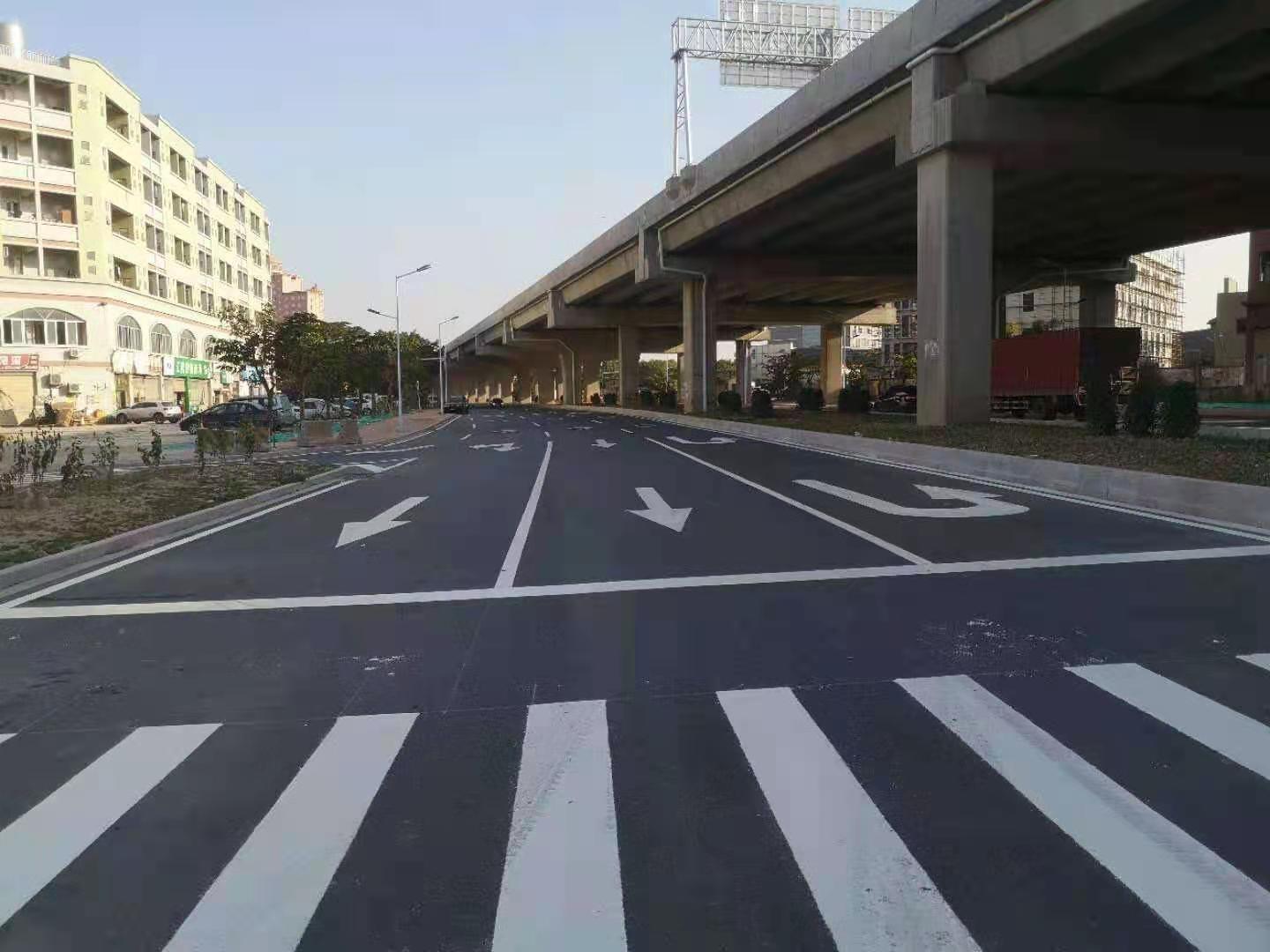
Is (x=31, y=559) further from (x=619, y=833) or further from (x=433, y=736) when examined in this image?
(x=619, y=833)

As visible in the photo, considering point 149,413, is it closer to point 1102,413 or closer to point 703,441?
point 703,441

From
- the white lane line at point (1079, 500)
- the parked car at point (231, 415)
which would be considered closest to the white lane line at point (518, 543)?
the white lane line at point (1079, 500)

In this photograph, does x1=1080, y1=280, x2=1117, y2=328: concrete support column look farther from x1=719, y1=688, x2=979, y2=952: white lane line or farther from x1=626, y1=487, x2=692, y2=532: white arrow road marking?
x1=719, y1=688, x2=979, y2=952: white lane line

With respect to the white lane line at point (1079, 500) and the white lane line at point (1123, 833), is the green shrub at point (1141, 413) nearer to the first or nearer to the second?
the white lane line at point (1079, 500)

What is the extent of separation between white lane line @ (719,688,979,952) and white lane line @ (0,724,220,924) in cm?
271

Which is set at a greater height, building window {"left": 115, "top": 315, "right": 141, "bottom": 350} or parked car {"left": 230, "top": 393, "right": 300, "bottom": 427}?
building window {"left": 115, "top": 315, "right": 141, "bottom": 350}

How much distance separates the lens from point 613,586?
846 cm

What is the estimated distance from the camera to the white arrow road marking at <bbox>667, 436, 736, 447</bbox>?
29562 mm

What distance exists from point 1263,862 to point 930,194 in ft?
78.4

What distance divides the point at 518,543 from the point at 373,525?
281 centimetres

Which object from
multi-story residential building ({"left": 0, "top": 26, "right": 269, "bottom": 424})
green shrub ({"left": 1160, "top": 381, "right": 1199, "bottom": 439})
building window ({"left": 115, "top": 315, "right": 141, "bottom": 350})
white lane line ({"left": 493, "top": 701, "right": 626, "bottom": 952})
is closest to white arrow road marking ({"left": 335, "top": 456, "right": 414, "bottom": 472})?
green shrub ({"left": 1160, "top": 381, "right": 1199, "bottom": 439})

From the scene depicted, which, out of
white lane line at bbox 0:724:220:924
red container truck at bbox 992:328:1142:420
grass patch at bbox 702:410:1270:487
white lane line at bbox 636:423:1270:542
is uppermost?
red container truck at bbox 992:328:1142:420

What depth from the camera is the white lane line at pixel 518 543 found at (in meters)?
8.90

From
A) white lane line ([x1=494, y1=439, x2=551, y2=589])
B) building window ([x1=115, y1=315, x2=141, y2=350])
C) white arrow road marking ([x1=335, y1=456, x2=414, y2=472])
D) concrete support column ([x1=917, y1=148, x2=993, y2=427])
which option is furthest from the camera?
building window ([x1=115, y1=315, x2=141, y2=350])
